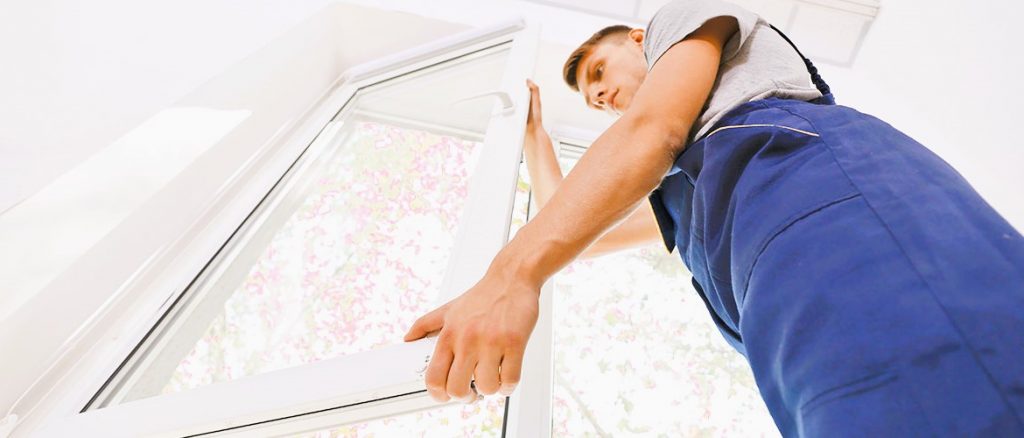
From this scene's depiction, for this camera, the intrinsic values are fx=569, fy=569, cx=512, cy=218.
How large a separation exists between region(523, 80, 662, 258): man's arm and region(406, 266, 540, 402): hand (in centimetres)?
77

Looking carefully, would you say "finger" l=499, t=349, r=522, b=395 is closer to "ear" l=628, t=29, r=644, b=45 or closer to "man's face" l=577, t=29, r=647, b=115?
"man's face" l=577, t=29, r=647, b=115

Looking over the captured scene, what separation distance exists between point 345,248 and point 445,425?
18.9 inches

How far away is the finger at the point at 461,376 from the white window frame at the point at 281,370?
3.7 inches

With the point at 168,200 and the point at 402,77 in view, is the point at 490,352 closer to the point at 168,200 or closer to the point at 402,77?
the point at 168,200

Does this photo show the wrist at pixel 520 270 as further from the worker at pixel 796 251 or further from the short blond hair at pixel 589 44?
the short blond hair at pixel 589 44

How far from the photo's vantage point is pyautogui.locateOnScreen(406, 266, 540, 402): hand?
528 millimetres

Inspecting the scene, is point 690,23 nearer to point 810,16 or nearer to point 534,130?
point 534,130

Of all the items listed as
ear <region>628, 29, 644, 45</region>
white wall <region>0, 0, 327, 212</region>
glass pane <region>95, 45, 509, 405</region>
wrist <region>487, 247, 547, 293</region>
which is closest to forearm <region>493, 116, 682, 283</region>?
wrist <region>487, 247, 547, 293</region>

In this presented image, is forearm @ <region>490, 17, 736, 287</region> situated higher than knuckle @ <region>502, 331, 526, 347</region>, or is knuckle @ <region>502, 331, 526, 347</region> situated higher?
forearm @ <region>490, 17, 736, 287</region>

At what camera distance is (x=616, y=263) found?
73.7 inches

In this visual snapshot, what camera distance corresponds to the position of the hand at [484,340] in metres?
0.53

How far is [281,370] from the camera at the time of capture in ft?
2.31

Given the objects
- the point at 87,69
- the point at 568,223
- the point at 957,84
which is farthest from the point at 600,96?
the point at 957,84

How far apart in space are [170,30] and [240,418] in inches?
41.6
